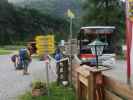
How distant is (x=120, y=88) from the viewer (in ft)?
26.9

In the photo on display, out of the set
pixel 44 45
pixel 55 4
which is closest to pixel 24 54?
pixel 44 45

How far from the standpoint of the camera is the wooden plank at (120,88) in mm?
7629

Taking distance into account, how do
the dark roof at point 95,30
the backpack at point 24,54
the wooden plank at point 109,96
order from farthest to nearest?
the dark roof at point 95,30 < the backpack at point 24,54 < the wooden plank at point 109,96

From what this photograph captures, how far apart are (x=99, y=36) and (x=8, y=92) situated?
14017 millimetres

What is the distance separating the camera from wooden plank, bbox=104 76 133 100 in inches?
300

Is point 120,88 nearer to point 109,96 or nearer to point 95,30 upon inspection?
point 109,96

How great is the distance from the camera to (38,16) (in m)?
98.6

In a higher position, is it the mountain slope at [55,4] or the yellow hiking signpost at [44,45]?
the mountain slope at [55,4]

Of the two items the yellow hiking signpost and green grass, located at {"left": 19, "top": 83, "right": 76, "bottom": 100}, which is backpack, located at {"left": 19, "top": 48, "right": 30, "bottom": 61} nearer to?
green grass, located at {"left": 19, "top": 83, "right": 76, "bottom": 100}

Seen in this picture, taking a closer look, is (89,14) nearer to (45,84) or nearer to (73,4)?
(45,84)

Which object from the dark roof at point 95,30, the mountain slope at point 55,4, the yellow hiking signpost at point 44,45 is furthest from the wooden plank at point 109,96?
the mountain slope at point 55,4

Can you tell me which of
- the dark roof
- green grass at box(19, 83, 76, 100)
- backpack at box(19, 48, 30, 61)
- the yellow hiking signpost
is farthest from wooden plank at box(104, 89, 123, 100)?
the dark roof

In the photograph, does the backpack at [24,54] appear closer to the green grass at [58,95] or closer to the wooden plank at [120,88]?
the green grass at [58,95]

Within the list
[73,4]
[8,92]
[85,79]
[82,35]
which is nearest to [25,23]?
[73,4]
